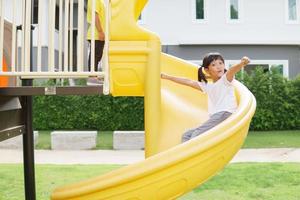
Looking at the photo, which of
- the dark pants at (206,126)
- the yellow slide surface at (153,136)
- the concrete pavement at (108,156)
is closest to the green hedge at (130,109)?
the concrete pavement at (108,156)

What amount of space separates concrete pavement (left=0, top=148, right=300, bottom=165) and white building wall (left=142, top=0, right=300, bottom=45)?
26.0ft

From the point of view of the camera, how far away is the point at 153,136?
10.9 feet

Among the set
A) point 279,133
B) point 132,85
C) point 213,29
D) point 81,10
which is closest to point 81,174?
point 132,85

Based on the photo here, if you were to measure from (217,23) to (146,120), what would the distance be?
13.9 m

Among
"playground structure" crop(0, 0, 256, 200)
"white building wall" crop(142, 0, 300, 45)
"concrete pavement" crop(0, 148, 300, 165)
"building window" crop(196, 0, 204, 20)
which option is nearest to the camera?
"playground structure" crop(0, 0, 256, 200)

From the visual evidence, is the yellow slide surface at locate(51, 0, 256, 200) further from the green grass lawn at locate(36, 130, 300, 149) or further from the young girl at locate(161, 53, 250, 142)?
the green grass lawn at locate(36, 130, 300, 149)

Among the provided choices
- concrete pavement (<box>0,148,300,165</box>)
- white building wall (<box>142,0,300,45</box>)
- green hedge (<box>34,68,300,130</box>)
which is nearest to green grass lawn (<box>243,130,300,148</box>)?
green hedge (<box>34,68,300,130</box>)

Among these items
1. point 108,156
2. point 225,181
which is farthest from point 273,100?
point 225,181

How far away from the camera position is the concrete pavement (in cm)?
807

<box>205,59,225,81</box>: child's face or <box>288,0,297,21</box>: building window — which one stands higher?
<box>288,0,297,21</box>: building window

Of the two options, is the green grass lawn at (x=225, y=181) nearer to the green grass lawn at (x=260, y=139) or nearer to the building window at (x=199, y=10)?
the green grass lawn at (x=260, y=139)

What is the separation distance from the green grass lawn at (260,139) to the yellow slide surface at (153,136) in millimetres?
6472

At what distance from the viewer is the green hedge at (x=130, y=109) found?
13.3m

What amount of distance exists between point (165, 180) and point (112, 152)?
6.60m
